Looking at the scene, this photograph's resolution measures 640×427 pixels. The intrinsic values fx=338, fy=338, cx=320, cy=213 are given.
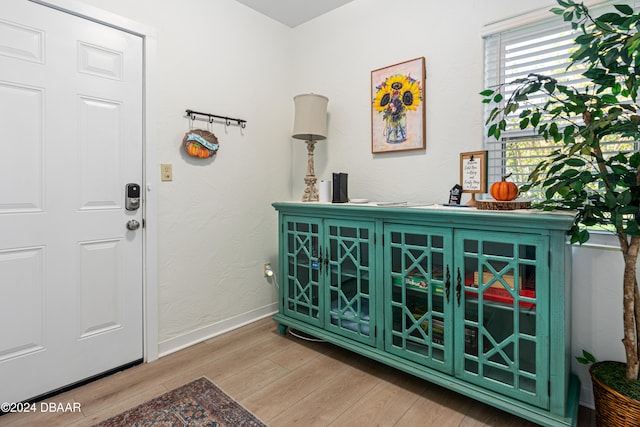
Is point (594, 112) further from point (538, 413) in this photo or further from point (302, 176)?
point (302, 176)

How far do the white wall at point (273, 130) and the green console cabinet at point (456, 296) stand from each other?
1.59 ft

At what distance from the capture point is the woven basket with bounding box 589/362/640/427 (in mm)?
1294

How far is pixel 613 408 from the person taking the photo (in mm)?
1357

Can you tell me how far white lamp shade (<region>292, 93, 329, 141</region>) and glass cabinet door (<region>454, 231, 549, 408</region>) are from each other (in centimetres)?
136

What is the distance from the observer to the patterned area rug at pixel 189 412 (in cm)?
158

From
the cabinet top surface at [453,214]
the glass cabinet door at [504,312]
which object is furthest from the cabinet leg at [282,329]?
the glass cabinet door at [504,312]

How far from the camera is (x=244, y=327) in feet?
8.91

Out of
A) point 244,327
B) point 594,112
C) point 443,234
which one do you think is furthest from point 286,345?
point 594,112

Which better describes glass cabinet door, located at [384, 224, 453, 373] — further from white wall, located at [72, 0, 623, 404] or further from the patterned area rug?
the patterned area rug

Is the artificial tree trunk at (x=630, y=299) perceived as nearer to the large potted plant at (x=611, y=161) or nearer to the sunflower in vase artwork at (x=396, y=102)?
the large potted plant at (x=611, y=161)

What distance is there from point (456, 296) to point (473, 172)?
0.71 m

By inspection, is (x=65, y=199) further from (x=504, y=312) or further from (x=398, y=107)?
(x=504, y=312)

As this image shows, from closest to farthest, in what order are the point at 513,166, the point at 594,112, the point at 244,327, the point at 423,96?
the point at 594,112, the point at 513,166, the point at 423,96, the point at 244,327

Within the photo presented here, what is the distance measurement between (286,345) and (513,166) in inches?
73.0
